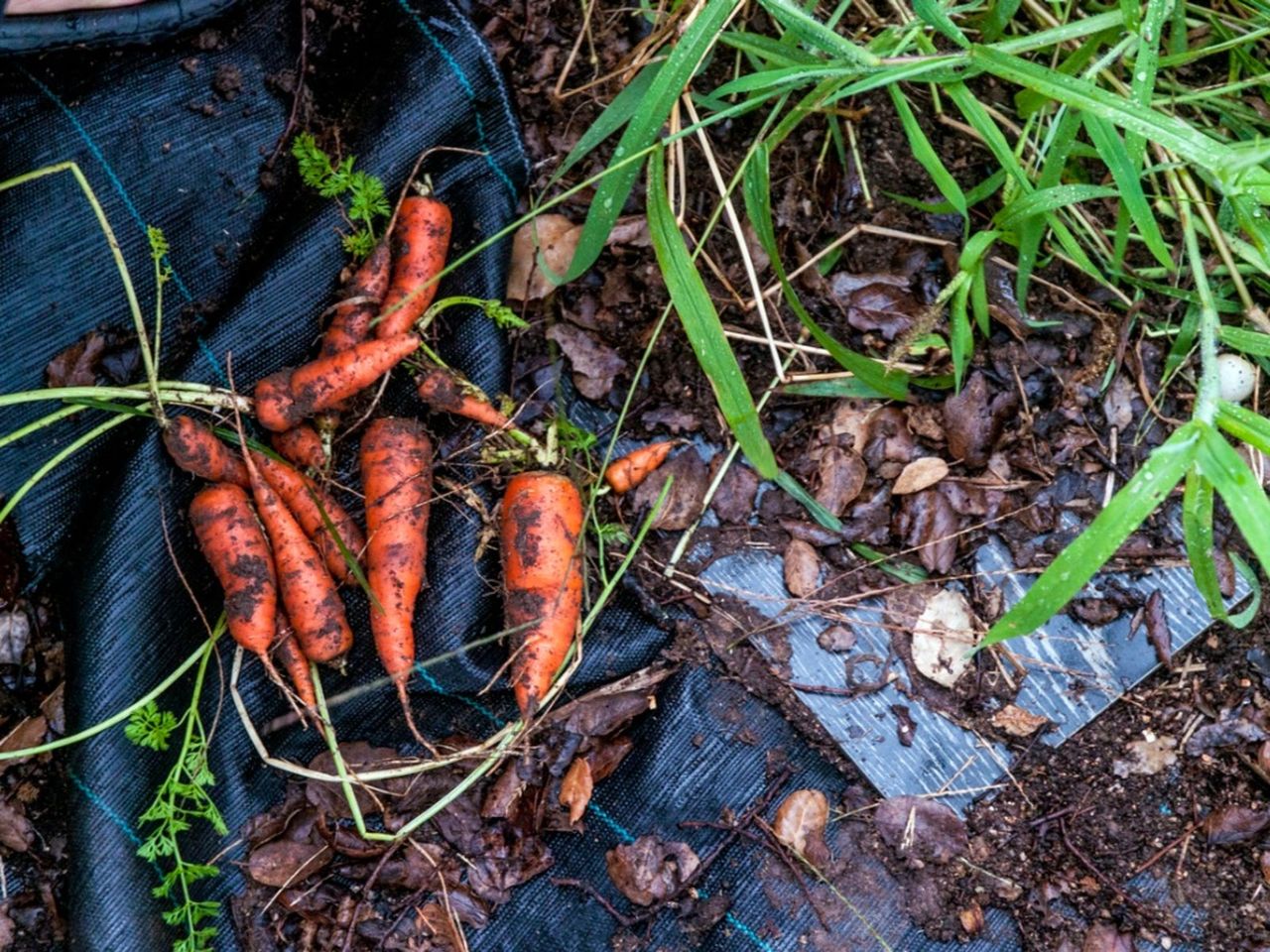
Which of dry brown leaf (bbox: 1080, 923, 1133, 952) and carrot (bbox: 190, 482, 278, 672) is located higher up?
carrot (bbox: 190, 482, 278, 672)

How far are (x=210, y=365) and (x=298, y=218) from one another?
364mm

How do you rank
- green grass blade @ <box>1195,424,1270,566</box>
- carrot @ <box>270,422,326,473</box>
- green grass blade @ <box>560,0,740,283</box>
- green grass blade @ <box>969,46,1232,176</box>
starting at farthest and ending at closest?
1. carrot @ <box>270,422,326,473</box>
2. green grass blade @ <box>560,0,740,283</box>
3. green grass blade @ <box>969,46,1232,176</box>
4. green grass blade @ <box>1195,424,1270,566</box>

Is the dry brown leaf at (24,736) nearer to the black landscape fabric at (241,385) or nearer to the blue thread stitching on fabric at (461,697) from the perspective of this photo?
the black landscape fabric at (241,385)

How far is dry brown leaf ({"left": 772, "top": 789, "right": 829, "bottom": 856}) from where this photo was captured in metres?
2.07

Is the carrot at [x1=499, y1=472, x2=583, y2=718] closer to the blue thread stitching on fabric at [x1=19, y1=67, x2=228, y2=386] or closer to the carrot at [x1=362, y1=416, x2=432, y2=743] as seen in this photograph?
the carrot at [x1=362, y1=416, x2=432, y2=743]

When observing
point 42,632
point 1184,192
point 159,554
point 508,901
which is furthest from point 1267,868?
point 42,632

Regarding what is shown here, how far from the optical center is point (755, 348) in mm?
2205

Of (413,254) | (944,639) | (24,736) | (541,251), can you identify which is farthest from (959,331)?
(24,736)

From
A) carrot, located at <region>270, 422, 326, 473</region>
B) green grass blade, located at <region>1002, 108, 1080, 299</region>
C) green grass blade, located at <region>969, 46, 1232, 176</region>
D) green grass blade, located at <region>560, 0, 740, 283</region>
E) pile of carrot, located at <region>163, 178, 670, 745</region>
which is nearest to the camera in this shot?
green grass blade, located at <region>969, 46, 1232, 176</region>

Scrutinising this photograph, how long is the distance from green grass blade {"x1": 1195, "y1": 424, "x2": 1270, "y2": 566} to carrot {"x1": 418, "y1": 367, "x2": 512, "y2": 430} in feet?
4.18

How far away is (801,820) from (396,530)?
1024 millimetres

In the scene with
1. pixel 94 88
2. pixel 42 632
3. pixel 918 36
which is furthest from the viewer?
pixel 42 632

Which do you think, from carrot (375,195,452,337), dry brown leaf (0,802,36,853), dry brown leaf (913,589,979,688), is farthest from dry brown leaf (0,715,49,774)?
dry brown leaf (913,589,979,688)

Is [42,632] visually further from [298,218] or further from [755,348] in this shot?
[755,348]
